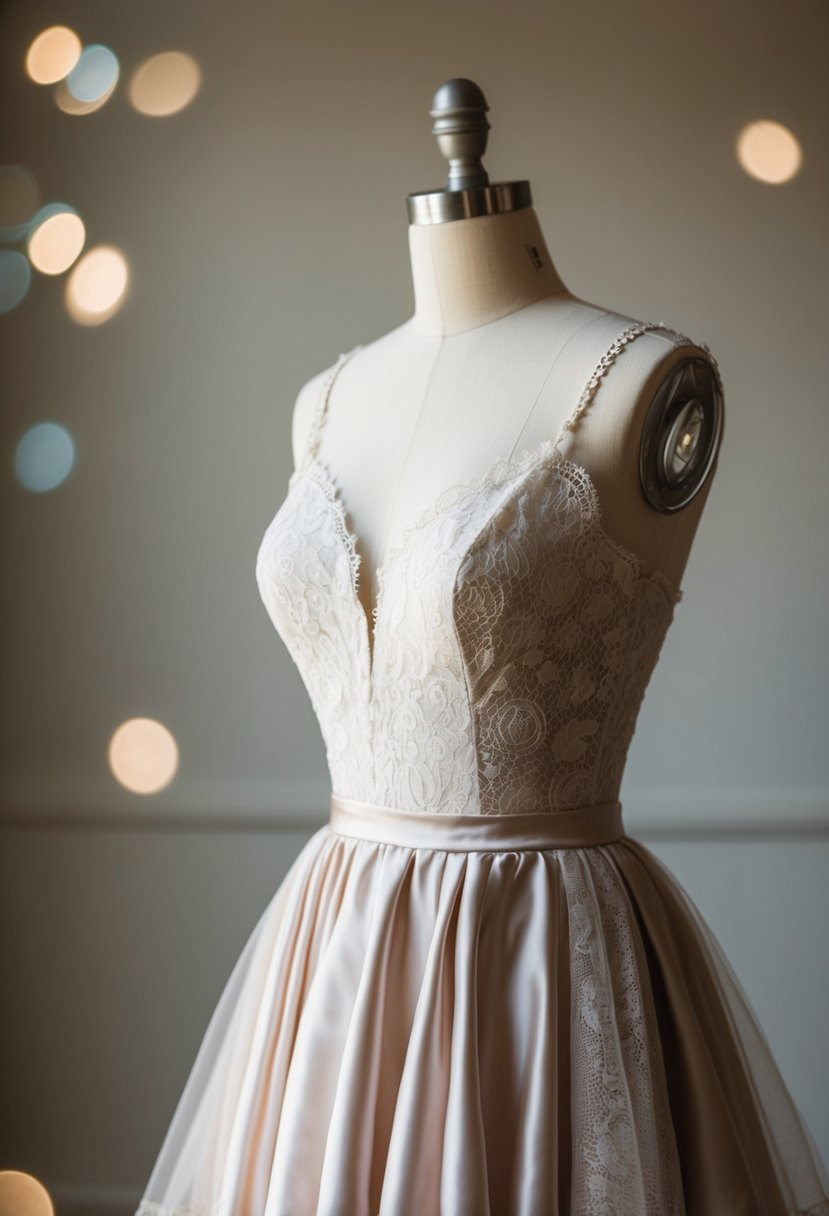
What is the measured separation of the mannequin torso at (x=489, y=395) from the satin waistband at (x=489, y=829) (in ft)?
0.70

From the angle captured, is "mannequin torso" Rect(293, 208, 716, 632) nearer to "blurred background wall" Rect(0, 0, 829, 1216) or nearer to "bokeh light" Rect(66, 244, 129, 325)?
"blurred background wall" Rect(0, 0, 829, 1216)

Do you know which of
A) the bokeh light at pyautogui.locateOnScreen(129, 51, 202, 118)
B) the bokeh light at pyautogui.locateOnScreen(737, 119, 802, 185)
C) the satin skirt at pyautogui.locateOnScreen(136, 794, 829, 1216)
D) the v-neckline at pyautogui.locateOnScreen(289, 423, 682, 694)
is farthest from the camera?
the bokeh light at pyautogui.locateOnScreen(129, 51, 202, 118)

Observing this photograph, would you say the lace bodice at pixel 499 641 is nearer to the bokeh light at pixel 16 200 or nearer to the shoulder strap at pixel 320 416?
the shoulder strap at pixel 320 416

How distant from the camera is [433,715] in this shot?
1.16m

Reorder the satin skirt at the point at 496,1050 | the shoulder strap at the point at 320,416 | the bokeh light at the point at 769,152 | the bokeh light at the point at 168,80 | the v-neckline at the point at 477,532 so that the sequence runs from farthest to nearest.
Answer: the bokeh light at the point at 168,80 < the bokeh light at the point at 769,152 < the shoulder strap at the point at 320,416 < the v-neckline at the point at 477,532 < the satin skirt at the point at 496,1050

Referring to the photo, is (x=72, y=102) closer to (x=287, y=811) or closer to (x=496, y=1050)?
(x=287, y=811)

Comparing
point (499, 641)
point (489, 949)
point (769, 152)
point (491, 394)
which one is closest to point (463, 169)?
point (491, 394)

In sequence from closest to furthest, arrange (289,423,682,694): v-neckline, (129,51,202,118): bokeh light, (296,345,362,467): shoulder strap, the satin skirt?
the satin skirt → (289,423,682,694): v-neckline → (296,345,362,467): shoulder strap → (129,51,202,118): bokeh light

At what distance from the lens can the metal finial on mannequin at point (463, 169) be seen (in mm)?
1229

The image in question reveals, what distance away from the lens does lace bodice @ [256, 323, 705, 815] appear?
112 centimetres

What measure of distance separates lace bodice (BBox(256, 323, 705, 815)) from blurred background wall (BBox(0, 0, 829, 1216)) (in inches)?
37.7

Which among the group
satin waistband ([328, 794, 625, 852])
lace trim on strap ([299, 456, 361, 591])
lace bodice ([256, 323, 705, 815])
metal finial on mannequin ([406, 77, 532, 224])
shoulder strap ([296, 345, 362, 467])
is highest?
metal finial on mannequin ([406, 77, 532, 224])

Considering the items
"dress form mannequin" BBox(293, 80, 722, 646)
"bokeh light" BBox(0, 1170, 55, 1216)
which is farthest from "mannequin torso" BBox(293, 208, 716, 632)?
"bokeh light" BBox(0, 1170, 55, 1216)

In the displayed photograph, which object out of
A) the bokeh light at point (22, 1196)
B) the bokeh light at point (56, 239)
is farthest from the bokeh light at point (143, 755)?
the bokeh light at point (56, 239)
